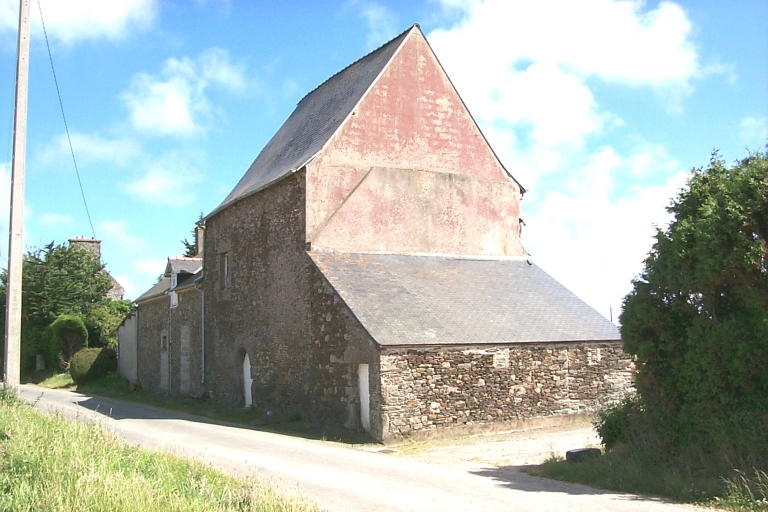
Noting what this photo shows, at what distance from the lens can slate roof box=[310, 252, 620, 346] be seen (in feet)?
54.3

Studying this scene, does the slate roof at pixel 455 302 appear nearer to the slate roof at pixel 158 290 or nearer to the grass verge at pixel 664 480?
the grass verge at pixel 664 480

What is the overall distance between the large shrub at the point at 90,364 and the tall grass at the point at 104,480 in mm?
26279

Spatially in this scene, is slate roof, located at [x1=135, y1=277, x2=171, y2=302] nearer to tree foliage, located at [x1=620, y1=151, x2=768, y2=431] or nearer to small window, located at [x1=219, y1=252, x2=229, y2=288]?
small window, located at [x1=219, y1=252, x2=229, y2=288]

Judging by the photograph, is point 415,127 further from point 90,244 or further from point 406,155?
point 90,244

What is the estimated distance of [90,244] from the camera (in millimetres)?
45062

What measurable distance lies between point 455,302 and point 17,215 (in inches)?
406

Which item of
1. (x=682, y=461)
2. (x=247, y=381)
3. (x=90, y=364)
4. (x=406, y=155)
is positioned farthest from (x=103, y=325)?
(x=682, y=461)

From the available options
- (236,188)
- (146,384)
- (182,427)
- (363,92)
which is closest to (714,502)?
(182,427)

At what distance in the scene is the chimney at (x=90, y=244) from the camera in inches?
1717

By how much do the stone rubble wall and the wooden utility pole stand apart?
288 inches

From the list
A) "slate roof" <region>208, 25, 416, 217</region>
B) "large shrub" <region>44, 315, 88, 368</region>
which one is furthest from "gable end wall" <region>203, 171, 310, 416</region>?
"large shrub" <region>44, 315, 88, 368</region>

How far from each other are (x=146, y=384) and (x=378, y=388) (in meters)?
19.5

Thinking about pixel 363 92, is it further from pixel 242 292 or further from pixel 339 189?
pixel 242 292

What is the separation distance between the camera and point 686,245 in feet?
33.4
